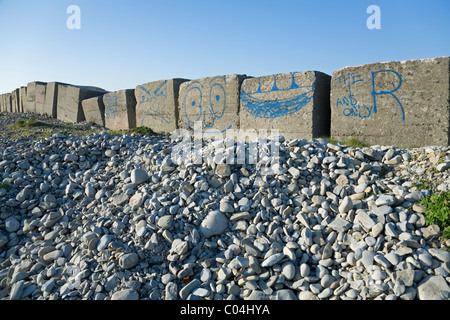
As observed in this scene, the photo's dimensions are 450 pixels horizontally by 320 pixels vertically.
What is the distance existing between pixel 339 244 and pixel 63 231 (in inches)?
102

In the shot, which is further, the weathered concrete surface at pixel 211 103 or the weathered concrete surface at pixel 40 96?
the weathered concrete surface at pixel 40 96

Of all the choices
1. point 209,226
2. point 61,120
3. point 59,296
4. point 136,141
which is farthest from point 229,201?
point 61,120

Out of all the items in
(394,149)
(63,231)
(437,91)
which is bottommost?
(63,231)

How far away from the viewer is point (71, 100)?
431 inches

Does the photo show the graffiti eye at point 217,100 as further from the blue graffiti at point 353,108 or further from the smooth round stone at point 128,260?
the smooth round stone at point 128,260

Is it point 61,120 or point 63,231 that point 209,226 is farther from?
point 61,120

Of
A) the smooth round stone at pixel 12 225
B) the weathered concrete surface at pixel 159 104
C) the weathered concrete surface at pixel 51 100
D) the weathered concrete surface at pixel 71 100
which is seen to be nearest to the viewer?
the smooth round stone at pixel 12 225

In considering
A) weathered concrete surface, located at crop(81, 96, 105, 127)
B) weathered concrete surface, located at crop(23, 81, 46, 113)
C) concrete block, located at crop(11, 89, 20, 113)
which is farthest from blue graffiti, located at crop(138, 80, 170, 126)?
concrete block, located at crop(11, 89, 20, 113)

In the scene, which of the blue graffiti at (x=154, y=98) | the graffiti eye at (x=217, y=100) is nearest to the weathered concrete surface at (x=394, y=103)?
the graffiti eye at (x=217, y=100)

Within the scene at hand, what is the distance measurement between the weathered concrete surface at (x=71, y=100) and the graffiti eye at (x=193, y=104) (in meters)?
5.57

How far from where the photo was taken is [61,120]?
1148 centimetres

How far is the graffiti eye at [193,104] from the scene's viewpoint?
659 centimetres
